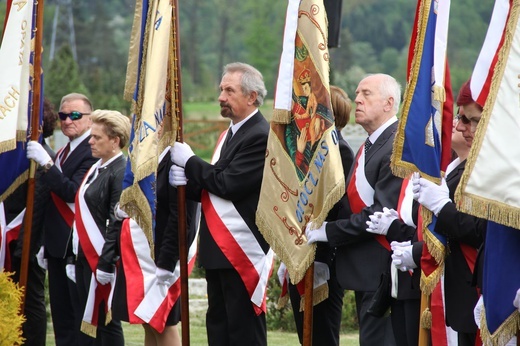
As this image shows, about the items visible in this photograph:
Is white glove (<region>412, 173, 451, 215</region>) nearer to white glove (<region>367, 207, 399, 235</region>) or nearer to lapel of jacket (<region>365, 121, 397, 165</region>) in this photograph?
white glove (<region>367, 207, 399, 235</region>)

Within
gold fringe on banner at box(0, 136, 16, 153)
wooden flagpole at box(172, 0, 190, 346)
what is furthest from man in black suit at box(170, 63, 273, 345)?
gold fringe on banner at box(0, 136, 16, 153)

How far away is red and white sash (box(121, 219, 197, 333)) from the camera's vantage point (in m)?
6.58

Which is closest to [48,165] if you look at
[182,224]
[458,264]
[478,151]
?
[182,224]

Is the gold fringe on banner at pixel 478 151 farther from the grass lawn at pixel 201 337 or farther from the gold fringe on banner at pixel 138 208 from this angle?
the grass lawn at pixel 201 337

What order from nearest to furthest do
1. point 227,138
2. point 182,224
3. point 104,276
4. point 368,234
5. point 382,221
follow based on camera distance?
1. point 382,221
2. point 368,234
3. point 182,224
4. point 227,138
5. point 104,276

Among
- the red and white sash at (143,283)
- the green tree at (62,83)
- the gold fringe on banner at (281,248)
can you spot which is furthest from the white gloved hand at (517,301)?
the green tree at (62,83)

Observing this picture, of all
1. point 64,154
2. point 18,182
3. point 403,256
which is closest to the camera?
point 403,256

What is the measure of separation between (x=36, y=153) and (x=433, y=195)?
10.7ft

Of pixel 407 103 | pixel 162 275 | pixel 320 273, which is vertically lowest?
pixel 162 275

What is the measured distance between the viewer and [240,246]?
6.18 metres

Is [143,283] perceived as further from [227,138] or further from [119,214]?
[227,138]

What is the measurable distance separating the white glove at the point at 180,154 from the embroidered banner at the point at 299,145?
561 millimetres

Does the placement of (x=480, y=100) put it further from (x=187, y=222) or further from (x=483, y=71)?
(x=187, y=222)

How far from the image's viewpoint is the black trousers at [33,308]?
25.4 ft
